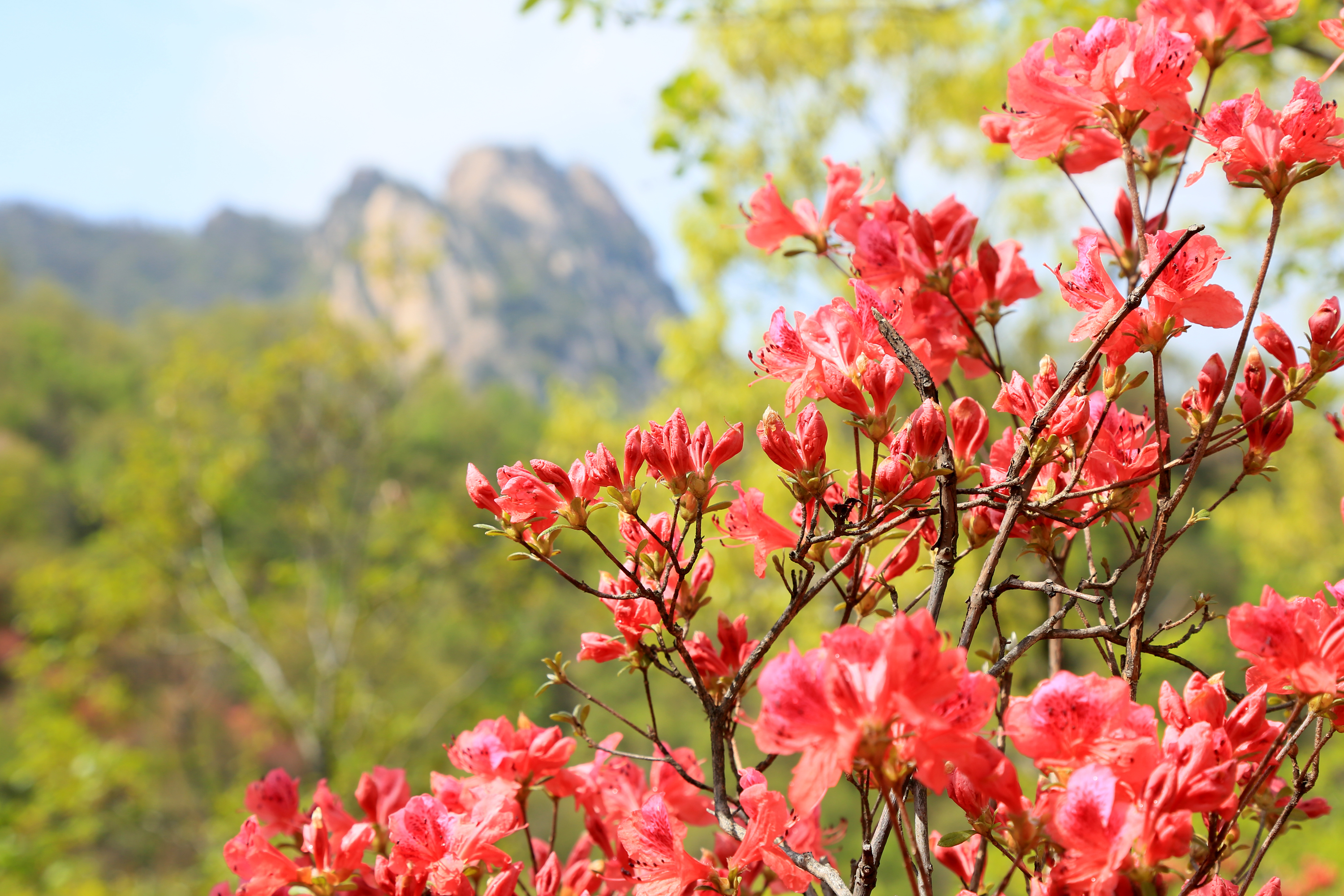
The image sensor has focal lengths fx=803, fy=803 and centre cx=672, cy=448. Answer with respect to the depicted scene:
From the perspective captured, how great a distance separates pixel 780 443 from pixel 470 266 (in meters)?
93.2

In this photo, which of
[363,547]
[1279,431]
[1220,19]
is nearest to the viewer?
[1279,431]

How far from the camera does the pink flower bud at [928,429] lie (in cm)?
75

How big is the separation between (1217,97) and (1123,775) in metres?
6.32

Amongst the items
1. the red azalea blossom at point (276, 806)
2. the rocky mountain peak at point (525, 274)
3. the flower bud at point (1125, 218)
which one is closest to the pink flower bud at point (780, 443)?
the flower bud at point (1125, 218)

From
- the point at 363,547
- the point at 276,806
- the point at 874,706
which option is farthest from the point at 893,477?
the point at 363,547

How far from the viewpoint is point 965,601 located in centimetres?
90

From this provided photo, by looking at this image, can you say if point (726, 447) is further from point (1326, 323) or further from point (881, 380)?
point (1326, 323)

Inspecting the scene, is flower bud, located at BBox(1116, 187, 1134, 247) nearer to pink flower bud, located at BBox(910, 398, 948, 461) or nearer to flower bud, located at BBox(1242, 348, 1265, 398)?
flower bud, located at BBox(1242, 348, 1265, 398)

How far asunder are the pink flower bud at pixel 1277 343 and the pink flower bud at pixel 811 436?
49 cm

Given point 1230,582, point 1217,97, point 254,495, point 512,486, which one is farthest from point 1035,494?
point 1230,582

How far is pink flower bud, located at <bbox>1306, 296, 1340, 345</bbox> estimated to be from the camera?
0.84 m

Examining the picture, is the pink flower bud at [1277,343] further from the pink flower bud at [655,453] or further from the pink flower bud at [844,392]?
the pink flower bud at [655,453]

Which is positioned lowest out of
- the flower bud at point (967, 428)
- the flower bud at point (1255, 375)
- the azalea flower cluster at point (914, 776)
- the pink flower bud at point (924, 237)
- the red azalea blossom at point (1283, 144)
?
the azalea flower cluster at point (914, 776)

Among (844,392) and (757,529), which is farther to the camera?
(757,529)
